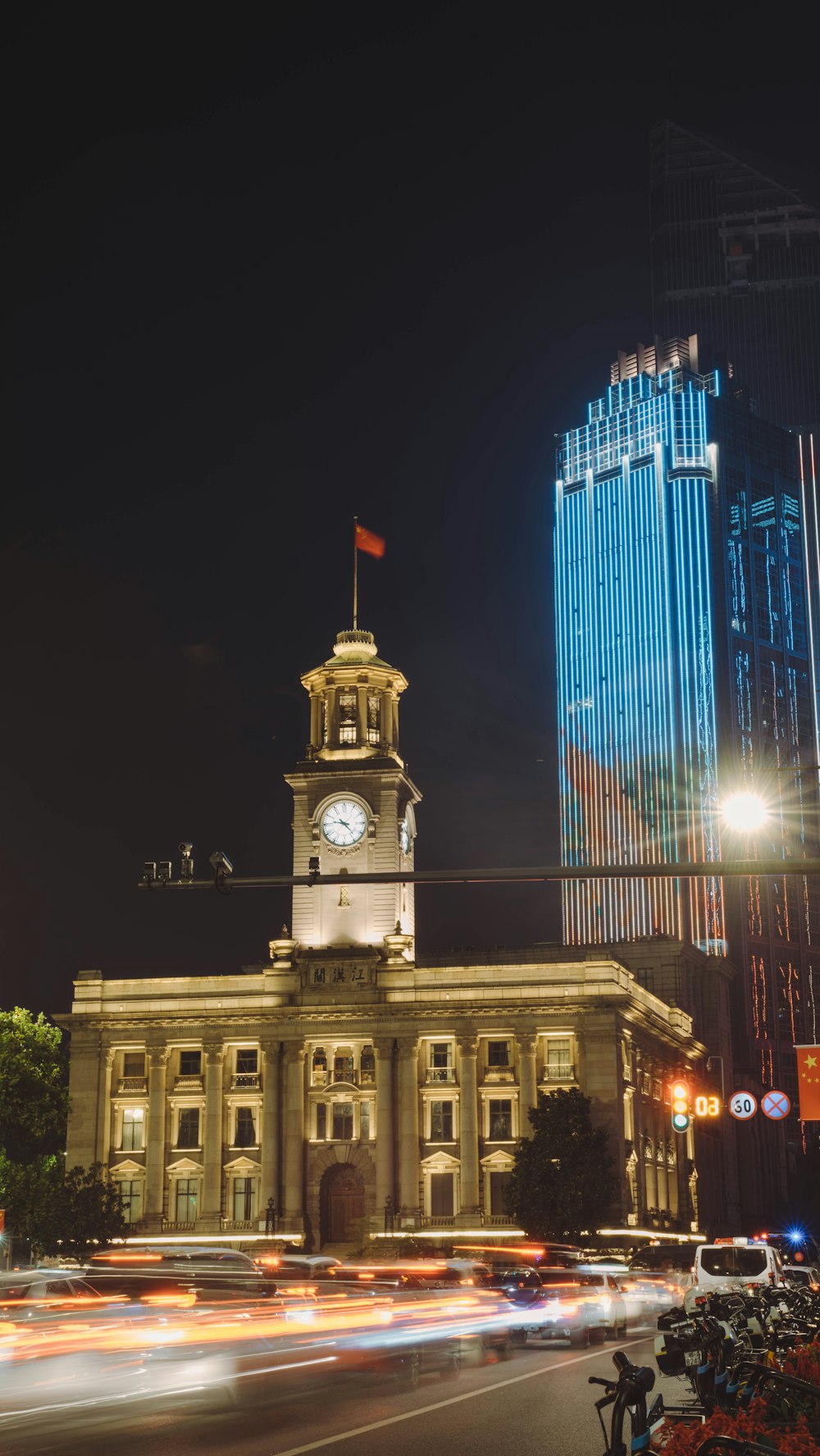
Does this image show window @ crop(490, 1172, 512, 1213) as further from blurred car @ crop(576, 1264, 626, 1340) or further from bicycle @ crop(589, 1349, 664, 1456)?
Result: bicycle @ crop(589, 1349, 664, 1456)

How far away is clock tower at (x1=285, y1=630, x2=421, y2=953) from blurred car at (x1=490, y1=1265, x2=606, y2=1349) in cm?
6314

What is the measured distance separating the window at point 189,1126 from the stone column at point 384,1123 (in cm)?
1115

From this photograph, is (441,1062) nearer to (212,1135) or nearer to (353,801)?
(212,1135)

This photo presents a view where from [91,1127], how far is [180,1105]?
5396mm

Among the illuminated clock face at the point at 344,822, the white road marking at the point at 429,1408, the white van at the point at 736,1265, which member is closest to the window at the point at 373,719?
the illuminated clock face at the point at 344,822

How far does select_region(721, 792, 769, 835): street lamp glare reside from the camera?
123ft

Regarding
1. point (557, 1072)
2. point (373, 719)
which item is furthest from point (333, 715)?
point (557, 1072)

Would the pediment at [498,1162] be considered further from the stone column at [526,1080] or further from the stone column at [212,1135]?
the stone column at [212,1135]

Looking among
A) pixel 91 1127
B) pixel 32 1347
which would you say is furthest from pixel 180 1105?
pixel 32 1347

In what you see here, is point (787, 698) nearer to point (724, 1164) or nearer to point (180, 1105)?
point (724, 1164)

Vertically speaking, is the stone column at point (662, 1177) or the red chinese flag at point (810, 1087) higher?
the red chinese flag at point (810, 1087)

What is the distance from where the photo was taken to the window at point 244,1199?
324ft

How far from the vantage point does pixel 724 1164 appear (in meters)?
143

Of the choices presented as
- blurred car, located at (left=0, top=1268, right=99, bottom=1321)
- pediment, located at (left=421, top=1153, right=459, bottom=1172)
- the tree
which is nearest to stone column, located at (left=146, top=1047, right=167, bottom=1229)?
pediment, located at (left=421, top=1153, right=459, bottom=1172)
